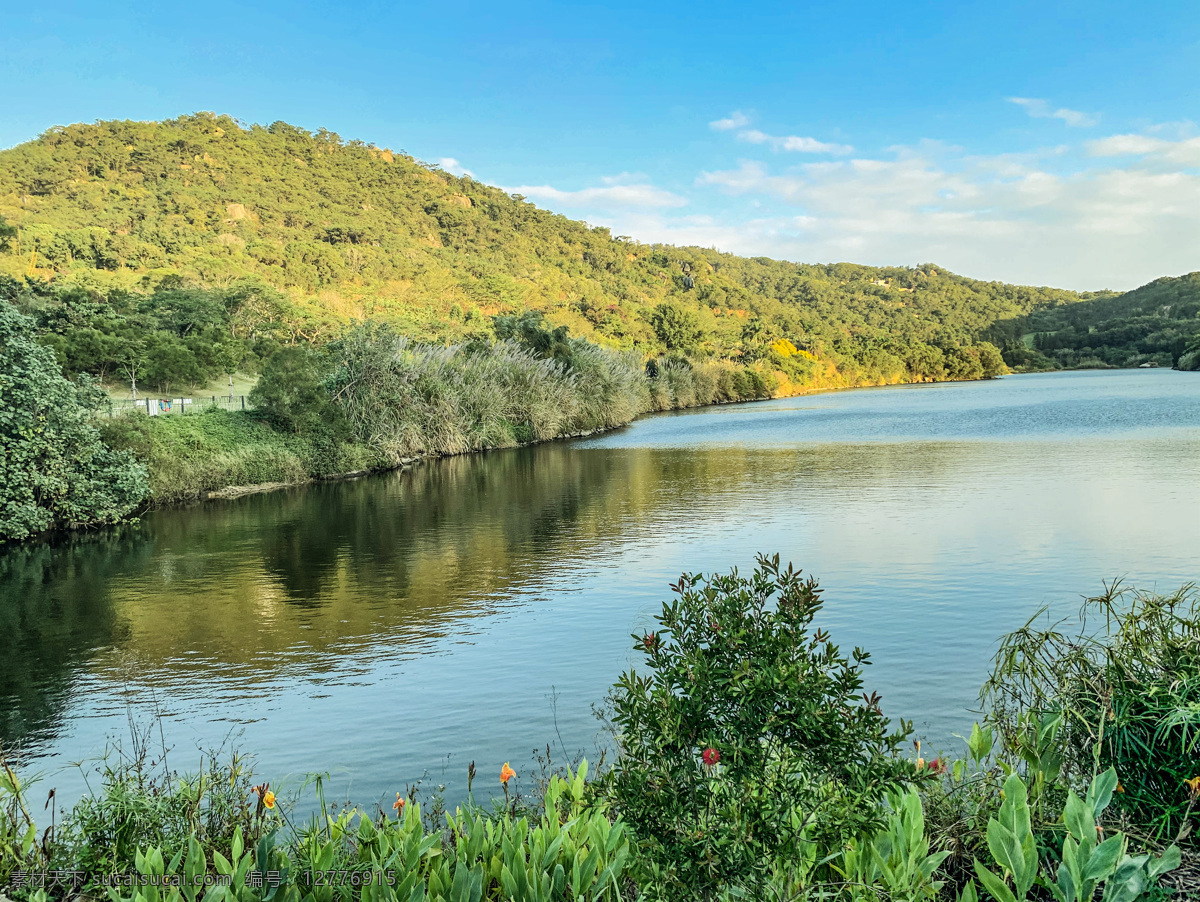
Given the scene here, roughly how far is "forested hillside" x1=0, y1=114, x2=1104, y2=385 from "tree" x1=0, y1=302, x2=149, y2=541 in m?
22.0

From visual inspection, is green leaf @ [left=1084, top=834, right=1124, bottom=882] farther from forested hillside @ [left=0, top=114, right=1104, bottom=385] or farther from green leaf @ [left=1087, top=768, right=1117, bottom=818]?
forested hillside @ [left=0, top=114, right=1104, bottom=385]

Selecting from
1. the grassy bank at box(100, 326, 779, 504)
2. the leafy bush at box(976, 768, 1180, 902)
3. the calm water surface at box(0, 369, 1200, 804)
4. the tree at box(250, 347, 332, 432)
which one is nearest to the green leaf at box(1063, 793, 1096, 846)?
the leafy bush at box(976, 768, 1180, 902)

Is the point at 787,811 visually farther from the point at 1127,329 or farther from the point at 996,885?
the point at 1127,329

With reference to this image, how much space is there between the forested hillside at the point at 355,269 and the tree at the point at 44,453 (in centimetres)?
2203

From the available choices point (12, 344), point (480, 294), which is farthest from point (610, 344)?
point (12, 344)

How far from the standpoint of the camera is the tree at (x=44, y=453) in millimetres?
21016

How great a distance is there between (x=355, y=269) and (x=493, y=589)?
8988 cm

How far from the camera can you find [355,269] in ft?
324

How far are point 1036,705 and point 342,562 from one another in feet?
53.4

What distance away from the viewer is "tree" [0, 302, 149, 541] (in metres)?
21.0

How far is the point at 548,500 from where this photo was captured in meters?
26.2

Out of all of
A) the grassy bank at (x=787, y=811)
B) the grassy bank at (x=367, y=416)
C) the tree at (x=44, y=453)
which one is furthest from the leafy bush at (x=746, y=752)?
the grassy bank at (x=367, y=416)

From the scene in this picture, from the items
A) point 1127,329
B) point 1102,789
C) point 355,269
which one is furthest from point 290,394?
point 1127,329

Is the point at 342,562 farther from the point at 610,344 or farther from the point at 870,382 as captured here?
the point at 870,382
